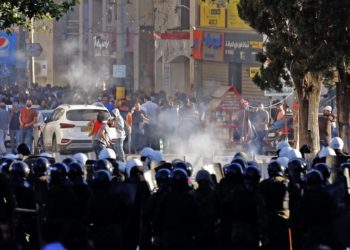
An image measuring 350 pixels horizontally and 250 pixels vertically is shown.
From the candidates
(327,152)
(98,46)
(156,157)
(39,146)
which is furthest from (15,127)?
(98,46)

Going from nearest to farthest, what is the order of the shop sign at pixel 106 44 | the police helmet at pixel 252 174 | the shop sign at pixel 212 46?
the police helmet at pixel 252 174 → the shop sign at pixel 212 46 → the shop sign at pixel 106 44

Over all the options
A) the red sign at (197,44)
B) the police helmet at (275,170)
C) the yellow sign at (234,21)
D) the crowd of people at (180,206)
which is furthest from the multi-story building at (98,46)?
the police helmet at (275,170)

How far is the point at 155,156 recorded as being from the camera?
60.0ft

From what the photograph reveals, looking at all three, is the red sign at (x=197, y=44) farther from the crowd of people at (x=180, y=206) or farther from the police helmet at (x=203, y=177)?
the police helmet at (x=203, y=177)

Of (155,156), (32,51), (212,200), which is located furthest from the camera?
(32,51)

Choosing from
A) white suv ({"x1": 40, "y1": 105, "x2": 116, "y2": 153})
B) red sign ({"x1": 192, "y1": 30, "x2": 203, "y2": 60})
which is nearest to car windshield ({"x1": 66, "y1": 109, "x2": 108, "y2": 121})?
white suv ({"x1": 40, "y1": 105, "x2": 116, "y2": 153})

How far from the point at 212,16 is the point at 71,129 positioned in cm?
1752

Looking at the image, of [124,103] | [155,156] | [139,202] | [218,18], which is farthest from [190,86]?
[139,202]

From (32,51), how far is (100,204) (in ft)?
132

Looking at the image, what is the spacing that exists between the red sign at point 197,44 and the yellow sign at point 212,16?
46 centimetres

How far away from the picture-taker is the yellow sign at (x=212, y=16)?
159 ft

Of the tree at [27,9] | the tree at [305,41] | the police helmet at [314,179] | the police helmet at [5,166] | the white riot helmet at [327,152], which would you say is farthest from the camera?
the tree at [305,41]

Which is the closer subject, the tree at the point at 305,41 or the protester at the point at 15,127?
the tree at the point at 305,41

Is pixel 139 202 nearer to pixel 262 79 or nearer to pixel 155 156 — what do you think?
pixel 155 156
